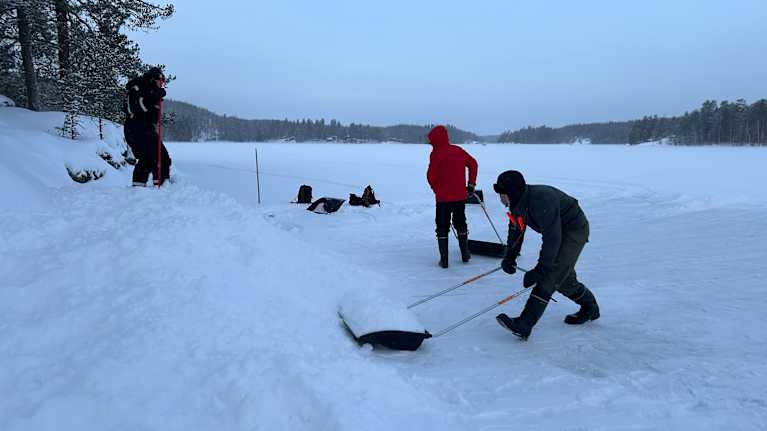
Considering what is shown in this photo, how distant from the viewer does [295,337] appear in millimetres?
3494

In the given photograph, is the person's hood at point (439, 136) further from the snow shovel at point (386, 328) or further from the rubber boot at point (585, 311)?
the snow shovel at point (386, 328)

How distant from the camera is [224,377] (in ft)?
8.80

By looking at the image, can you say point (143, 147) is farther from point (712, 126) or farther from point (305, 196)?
point (712, 126)

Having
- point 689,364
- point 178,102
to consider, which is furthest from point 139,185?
point 178,102

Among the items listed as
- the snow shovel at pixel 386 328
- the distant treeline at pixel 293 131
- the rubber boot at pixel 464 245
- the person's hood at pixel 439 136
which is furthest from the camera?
the distant treeline at pixel 293 131

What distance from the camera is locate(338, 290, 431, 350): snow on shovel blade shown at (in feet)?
12.6

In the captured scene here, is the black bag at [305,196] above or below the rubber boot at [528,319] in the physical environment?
above

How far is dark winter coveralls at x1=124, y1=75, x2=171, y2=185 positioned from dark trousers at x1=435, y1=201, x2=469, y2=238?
460 centimetres

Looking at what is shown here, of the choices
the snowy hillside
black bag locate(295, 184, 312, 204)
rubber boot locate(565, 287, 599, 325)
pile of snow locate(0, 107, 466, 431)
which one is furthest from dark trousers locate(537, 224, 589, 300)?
black bag locate(295, 184, 312, 204)

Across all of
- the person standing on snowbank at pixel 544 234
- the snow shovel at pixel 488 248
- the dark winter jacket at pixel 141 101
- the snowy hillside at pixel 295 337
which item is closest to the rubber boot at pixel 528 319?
the person standing on snowbank at pixel 544 234

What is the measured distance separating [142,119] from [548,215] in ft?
20.1

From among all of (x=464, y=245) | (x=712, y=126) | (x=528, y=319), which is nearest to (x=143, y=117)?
(x=464, y=245)

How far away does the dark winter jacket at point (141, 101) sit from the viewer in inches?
259

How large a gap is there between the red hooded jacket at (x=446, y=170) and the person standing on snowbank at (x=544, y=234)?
2.37m
